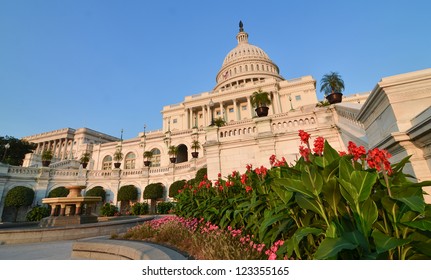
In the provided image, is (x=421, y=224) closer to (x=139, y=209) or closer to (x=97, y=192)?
(x=139, y=209)

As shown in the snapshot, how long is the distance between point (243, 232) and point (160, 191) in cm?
2365

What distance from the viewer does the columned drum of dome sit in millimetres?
65125

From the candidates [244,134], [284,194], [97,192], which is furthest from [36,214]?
[284,194]

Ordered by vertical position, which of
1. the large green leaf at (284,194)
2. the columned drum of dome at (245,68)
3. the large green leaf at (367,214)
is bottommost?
the large green leaf at (367,214)

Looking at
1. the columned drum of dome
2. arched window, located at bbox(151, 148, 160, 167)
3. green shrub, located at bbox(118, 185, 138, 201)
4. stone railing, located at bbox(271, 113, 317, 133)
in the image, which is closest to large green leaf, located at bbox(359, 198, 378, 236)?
stone railing, located at bbox(271, 113, 317, 133)

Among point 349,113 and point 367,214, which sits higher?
point 349,113

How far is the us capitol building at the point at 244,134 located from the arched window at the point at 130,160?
0.25 m

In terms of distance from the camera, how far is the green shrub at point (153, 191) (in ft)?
83.9

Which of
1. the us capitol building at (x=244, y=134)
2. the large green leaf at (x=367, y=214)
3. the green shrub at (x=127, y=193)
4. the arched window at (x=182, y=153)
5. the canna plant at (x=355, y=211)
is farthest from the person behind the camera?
the arched window at (x=182, y=153)

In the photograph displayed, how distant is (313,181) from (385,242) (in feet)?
2.57

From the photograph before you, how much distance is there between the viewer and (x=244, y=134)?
10930mm

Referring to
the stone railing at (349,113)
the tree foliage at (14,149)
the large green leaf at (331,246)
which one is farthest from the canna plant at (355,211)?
the tree foliage at (14,149)

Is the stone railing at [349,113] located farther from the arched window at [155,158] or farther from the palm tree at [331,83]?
the arched window at [155,158]
